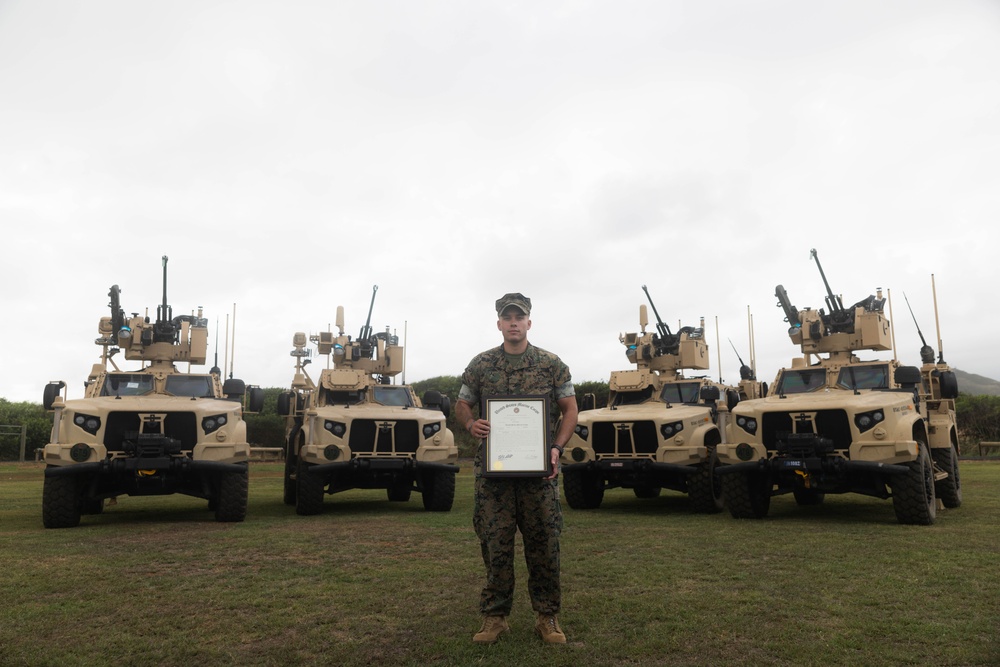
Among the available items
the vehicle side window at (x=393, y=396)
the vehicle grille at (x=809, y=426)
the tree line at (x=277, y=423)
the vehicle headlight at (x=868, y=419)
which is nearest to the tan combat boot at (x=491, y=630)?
the vehicle grille at (x=809, y=426)

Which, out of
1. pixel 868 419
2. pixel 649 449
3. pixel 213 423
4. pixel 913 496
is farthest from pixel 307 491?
pixel 913 496

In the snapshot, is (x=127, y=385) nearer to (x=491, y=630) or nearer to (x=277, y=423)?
(x=491, y=630)

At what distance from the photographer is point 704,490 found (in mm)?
10852

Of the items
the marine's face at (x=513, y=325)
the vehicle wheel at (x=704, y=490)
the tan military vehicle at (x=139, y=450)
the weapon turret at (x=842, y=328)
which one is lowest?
the vehicle wheel at (x=704, y=490)

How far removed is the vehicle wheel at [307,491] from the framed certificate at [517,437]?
684cm

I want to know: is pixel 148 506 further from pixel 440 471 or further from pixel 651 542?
pixel 651 542

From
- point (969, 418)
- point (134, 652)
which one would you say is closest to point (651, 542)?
point (134, 652)

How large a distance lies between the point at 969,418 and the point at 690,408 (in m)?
21.7

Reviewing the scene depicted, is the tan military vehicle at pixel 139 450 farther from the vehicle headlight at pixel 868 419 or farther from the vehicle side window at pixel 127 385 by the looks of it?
the vehicle headlight at pixel 868 419

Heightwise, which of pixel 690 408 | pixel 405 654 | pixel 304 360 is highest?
pixel 304 360

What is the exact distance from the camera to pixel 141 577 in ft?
19.4

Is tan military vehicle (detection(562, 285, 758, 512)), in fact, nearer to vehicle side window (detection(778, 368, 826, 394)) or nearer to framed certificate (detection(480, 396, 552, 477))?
vehicle side window (detection(778, 368, 826, 394))

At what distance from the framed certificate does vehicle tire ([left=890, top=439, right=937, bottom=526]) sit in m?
6.18

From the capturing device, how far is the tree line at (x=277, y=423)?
26.3 m
